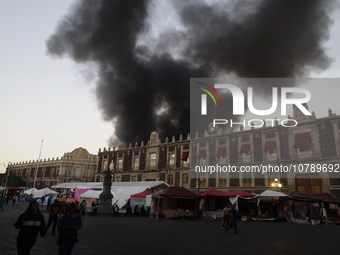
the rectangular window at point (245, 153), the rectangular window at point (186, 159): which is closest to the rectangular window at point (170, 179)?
the rectangular window at point (186, 159)

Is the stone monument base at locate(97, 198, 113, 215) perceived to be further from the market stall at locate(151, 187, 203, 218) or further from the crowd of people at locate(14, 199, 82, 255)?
the crowd of people at locate(14, 199, 82, 255)

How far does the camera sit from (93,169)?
6366 cm

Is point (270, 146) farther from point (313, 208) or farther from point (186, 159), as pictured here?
point (186, 159)

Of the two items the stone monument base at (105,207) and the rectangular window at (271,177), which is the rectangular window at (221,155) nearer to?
the rectangular window at (271,177)

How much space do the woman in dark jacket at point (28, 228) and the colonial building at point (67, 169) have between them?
5872 centimetres

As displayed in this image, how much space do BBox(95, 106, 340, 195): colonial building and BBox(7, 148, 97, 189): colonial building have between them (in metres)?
20.2

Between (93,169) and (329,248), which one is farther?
(93,169)

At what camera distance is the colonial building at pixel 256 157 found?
28.8m

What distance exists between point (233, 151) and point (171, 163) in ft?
36.8

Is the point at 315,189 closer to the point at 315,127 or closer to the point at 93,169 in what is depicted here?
the point at 315,127

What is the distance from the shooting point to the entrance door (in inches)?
1127

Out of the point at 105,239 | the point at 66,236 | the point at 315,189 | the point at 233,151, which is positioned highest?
the point at 233,151

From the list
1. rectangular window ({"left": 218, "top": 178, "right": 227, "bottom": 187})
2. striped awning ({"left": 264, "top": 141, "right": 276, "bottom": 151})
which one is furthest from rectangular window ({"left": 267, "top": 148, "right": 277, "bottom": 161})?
rectangular window ({"left": 218, "top": 178, "right": 227, "bottom": 187})

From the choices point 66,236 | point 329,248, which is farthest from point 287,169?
point 66,236
